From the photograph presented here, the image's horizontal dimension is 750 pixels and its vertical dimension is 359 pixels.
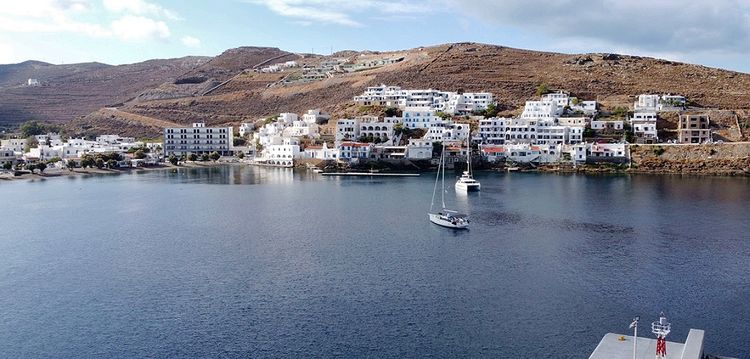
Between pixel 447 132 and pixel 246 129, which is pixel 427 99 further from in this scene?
pixel 246 129

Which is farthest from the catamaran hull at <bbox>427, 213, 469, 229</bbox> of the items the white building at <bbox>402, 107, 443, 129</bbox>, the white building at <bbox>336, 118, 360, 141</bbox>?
the white building at <bbox>402, 107, 443, 129</bbox>

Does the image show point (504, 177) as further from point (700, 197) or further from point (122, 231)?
point (122, 231)

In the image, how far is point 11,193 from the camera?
48.7 meters

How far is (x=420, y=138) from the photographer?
68125 millimetres

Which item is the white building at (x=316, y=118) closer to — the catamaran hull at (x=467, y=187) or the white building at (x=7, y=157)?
the white building at (x=7, y=157)

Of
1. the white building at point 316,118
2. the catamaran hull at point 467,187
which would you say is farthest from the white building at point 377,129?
the catamaran hull at point 467,187

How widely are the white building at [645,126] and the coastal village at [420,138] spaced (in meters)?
0.10

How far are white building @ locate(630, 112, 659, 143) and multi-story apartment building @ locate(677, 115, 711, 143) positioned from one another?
8.24 ft

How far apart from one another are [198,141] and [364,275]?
202ft

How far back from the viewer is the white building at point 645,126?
64500mm

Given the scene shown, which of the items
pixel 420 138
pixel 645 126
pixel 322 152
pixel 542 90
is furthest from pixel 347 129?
pixel 645 126

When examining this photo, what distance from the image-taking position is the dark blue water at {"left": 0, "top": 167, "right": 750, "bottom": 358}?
1794 centimetres

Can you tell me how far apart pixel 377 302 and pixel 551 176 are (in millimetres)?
38985

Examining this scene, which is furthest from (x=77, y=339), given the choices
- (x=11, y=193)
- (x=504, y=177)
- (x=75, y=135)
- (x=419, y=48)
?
(x=419, y=48)
